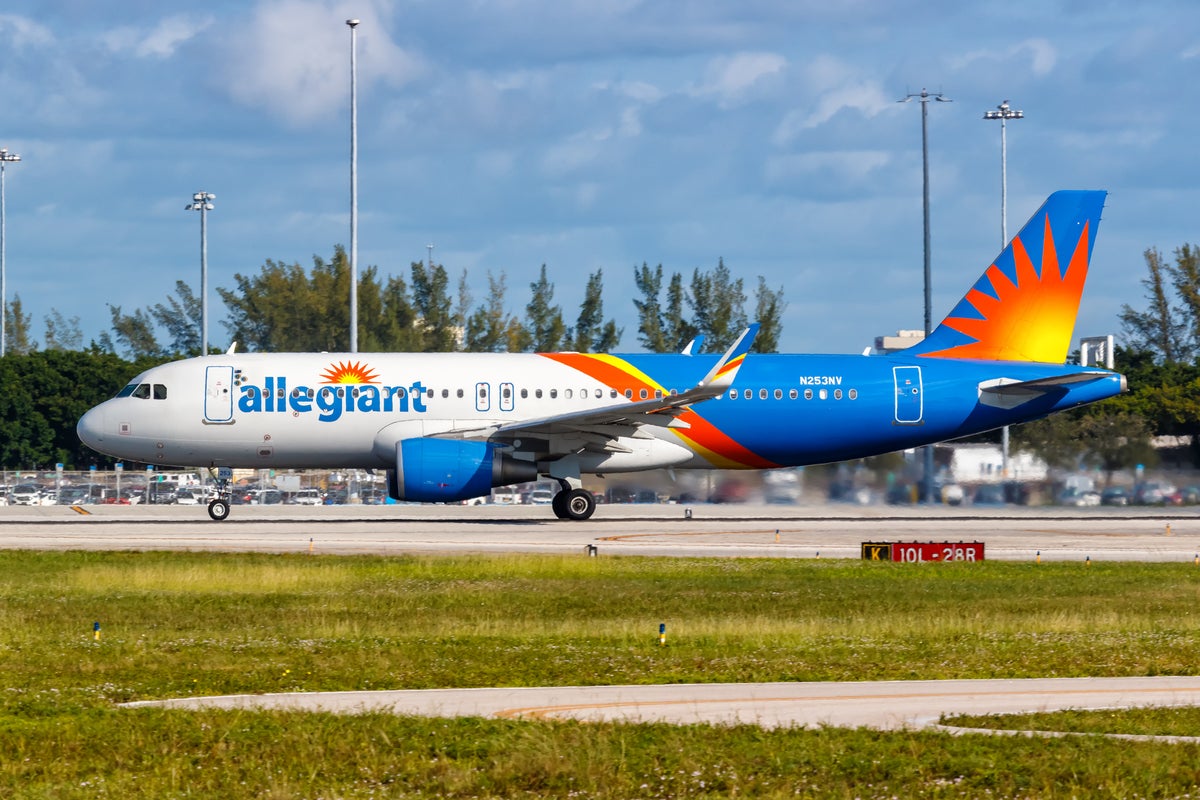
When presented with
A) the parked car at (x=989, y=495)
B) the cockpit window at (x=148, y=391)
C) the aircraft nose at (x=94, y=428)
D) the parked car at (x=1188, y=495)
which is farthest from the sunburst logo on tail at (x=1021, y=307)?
the aircraft nose at (x=94, y=428)

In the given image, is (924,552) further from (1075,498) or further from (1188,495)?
(1188,495)

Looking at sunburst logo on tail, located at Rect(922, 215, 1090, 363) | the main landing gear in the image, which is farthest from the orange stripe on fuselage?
sunburst logo on tail, located at Rect(922, 215, 1090, 363)

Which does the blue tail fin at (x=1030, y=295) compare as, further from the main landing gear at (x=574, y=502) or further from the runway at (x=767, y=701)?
the runway at (x=767, y=701)

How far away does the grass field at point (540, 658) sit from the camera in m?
11.8

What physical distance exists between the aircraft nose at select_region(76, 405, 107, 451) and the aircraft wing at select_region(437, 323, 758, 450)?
9138 mm

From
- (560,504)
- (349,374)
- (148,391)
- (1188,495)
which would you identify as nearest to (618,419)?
(560,504)

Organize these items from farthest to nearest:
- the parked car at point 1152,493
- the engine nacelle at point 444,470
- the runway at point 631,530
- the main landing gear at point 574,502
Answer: the parked car at point 1152,493, the main landing gear at point 574,502, the engine nacelle at point 444,470, the runway at point 631,530

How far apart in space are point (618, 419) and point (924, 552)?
33.6 ft

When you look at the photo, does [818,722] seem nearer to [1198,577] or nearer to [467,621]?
[467,621]

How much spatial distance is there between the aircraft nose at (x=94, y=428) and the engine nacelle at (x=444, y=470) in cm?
841

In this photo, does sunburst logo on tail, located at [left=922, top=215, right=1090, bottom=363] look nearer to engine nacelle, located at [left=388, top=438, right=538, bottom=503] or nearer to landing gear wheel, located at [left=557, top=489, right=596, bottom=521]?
landing gear wheel, located at [left=557, top=489, right=596, bottom=521]

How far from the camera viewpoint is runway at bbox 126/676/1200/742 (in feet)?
46.0

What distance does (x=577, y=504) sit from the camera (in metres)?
42.2

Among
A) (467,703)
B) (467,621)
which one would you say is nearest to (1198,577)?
(467,621)
